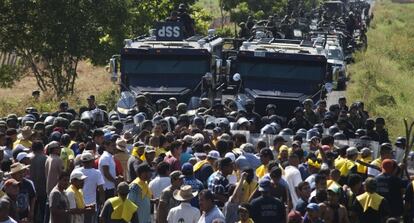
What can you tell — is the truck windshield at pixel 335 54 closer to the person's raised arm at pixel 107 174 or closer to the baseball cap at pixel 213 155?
the baseball cap at pixel 213 155

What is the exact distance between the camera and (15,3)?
34219mm

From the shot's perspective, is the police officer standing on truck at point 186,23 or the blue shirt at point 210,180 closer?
the blue shirt at point 210,180

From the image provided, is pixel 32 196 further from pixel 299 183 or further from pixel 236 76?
pixel 236 76

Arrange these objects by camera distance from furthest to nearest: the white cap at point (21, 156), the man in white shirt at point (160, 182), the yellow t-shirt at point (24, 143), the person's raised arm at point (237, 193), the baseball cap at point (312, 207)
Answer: the yellow t-shirt at point (24, 143), the white cap at point (21, 156), the man in white shirt at point (160, 182), the person's raised arm at point (237, 193), the baseball cap at point (312, 207)

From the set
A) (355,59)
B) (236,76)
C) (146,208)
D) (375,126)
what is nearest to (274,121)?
(375,126)

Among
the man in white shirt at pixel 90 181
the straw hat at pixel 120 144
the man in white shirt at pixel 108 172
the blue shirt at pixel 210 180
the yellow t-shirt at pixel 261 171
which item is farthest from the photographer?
the straw hat at pixel 120 144

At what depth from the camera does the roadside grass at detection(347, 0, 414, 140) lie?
3356 cm

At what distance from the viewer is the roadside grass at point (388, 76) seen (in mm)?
33562

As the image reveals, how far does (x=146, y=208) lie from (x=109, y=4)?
21.4m

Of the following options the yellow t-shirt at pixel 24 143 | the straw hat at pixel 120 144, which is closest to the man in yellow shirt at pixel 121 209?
the straw hat at pixel 120 144

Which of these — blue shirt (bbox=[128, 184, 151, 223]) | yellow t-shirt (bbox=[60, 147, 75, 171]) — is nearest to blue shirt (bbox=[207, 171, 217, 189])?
blue shirt (bbox=[128, 184, 151, 223])

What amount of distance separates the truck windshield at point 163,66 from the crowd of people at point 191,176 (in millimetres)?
6274

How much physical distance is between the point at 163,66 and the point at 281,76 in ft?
9.26

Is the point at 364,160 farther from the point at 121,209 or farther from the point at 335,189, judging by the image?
the point at 121,209
